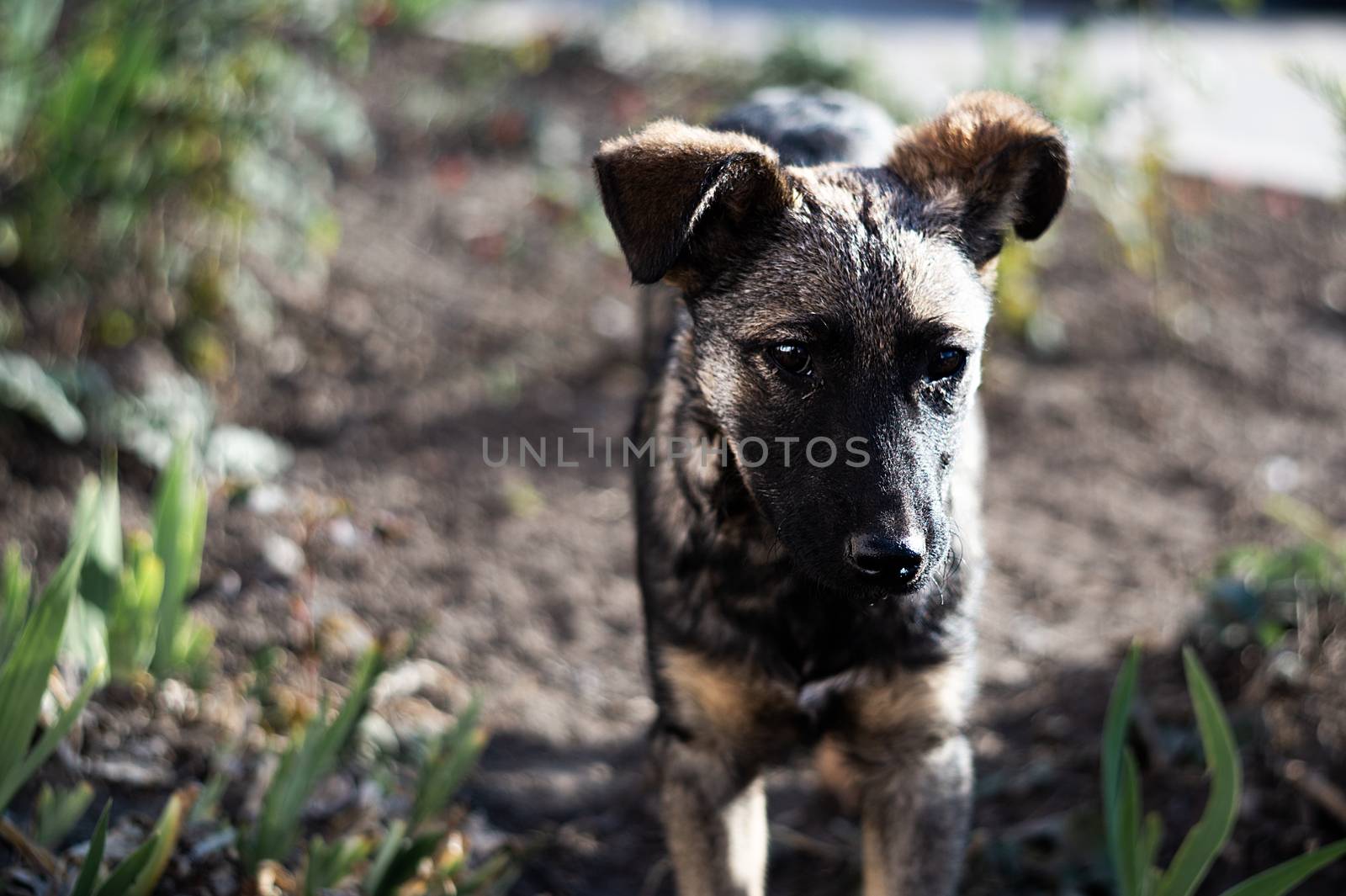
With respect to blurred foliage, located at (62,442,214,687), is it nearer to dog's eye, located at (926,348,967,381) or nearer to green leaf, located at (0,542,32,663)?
green leaf, located at (0,542,32,663)

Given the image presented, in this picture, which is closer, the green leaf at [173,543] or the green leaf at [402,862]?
the green leaf at [402,862]

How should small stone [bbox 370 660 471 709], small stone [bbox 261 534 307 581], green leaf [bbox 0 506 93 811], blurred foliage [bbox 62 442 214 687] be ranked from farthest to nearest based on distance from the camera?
small stone [bbox 261 534 307 581], small stone [bbox 370 660 471 709], blurred foliage [bbox 62 442 214 687], green leaf [bbox 0 506 93 811]

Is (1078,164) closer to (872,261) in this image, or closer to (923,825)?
(872,261)

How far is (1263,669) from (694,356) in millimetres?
1744

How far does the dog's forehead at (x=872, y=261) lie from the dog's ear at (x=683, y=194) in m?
0.09

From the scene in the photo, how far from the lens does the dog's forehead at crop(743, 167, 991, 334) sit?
228cm

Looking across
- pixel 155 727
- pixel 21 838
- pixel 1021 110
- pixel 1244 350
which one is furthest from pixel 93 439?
pixel 1244 350

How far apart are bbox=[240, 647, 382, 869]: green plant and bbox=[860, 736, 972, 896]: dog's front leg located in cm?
109

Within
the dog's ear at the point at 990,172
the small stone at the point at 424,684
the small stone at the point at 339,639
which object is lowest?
the small stone at the point at 424,684

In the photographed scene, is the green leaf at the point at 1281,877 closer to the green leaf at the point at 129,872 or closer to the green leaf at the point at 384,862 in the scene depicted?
the green leaf at the point at 384,862

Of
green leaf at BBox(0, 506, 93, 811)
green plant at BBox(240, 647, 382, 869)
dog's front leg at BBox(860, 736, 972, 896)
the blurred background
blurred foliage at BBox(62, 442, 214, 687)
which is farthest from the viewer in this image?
the blurred background

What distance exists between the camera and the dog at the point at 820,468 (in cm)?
224

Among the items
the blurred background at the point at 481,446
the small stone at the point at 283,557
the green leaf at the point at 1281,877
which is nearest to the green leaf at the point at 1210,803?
the green leaf at the point at 1281,877

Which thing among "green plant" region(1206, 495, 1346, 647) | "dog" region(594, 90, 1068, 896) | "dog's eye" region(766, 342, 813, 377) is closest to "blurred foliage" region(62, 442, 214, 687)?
"dog" region(594, 90, 1068, 896)
